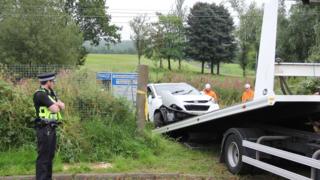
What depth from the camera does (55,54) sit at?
168ft

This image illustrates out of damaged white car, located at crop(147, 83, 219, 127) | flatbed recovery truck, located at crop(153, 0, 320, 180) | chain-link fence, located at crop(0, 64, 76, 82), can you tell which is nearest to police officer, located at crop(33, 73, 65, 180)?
flatbed recovery truck, located at crop(153, 0, 320, 180)

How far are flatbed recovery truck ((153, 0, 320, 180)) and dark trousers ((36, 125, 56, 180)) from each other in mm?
2910

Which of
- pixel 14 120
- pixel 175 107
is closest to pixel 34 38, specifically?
pixel 175 107

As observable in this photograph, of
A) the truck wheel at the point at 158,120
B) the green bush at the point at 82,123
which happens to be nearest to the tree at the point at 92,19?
the truck wheel at the point at 158,120

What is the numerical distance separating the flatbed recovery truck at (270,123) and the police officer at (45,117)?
2.86 m

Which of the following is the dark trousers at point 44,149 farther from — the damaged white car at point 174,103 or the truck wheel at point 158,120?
the truck wheel at point 158,120

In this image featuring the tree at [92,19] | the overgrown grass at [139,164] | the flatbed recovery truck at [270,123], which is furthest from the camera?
the tree at [92,19]

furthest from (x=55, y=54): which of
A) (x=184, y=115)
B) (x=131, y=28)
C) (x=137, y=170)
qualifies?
(x=137, y=170)

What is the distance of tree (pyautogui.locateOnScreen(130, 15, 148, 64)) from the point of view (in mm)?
68688

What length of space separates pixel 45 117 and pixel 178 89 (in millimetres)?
9636

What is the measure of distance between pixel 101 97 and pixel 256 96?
3.90 m

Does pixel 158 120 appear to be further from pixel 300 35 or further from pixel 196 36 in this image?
pixel 196 36

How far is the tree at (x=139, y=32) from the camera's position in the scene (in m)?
68.7

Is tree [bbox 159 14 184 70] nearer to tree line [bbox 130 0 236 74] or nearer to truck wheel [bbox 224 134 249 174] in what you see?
tree line [bbox 130 0 236 74]
